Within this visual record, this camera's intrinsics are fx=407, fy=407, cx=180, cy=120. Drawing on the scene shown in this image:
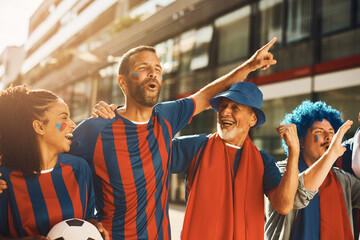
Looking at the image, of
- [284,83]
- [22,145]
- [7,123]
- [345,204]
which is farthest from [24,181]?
[284,83]

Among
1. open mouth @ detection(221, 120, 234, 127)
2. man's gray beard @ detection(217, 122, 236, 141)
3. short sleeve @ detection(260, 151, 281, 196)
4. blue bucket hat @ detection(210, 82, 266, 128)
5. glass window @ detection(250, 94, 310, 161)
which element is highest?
glass window @ detection(250, 94, 310, 161)

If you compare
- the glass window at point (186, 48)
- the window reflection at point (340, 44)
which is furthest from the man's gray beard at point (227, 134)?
the glass window at point (186, 48)

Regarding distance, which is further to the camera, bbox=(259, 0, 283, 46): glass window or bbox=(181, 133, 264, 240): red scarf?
bbox=(259, 0, 283, 46): glass window

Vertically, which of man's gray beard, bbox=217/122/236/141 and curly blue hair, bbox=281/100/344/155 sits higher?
curly blue hair, bbox=281/100/344/155

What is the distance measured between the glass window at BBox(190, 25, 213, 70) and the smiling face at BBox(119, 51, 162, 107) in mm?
12047

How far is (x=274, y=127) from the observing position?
1166cm

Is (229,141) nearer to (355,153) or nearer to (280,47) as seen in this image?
(355,153)

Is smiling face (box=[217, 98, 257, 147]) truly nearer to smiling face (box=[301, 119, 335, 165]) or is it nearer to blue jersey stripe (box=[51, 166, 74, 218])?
smiling face (box=[301, 119, 335, 165])

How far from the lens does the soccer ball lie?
2193 millimetres

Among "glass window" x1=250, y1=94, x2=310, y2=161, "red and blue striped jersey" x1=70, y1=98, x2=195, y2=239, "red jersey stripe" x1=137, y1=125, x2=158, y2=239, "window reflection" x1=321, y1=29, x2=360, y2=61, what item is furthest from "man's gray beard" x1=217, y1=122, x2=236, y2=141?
"glass window" x1=250, y1=94, x2=310, y2=161

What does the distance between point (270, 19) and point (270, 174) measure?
10040mm

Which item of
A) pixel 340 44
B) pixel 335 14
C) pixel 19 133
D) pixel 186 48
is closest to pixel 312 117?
pixel 19 133

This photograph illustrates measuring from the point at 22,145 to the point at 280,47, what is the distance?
10.6 metres

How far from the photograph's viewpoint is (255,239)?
2812 mm
